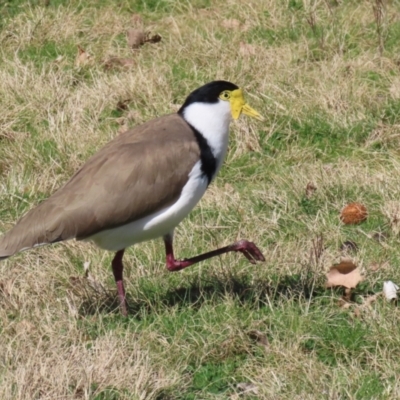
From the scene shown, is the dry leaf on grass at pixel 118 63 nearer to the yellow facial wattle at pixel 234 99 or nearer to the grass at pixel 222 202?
the grass at pixel 222 202

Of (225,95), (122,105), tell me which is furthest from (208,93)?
(122,105)

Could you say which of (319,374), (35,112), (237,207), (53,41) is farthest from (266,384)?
(53,41)

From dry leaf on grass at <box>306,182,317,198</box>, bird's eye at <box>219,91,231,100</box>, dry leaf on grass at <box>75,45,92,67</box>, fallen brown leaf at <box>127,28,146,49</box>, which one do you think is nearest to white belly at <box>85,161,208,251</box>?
bird's eye at <box>219,91,231,100</box>

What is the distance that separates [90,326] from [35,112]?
116 inches

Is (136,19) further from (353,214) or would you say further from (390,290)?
(390,290)

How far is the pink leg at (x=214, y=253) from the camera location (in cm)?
588

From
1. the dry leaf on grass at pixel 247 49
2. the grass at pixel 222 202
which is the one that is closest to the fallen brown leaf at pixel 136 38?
the grass at pixel 222 202

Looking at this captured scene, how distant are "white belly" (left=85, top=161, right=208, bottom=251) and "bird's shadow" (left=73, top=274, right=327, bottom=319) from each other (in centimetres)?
35

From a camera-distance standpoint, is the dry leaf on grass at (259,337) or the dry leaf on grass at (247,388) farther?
the dry leaf on grass at (259,337)

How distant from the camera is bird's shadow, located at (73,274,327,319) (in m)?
5.70

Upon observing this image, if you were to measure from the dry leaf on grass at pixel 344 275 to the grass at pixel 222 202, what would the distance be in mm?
76

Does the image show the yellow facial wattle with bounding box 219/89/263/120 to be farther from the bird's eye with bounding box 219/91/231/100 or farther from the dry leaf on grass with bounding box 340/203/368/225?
the dry leaf on grass with bounding box 340/203/368/225

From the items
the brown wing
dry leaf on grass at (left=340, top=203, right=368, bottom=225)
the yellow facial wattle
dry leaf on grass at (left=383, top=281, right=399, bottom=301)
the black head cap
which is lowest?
dry leaf on grass at (left=340, top=203, right=368, bottom=225)

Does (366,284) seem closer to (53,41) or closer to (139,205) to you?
(139,205)
